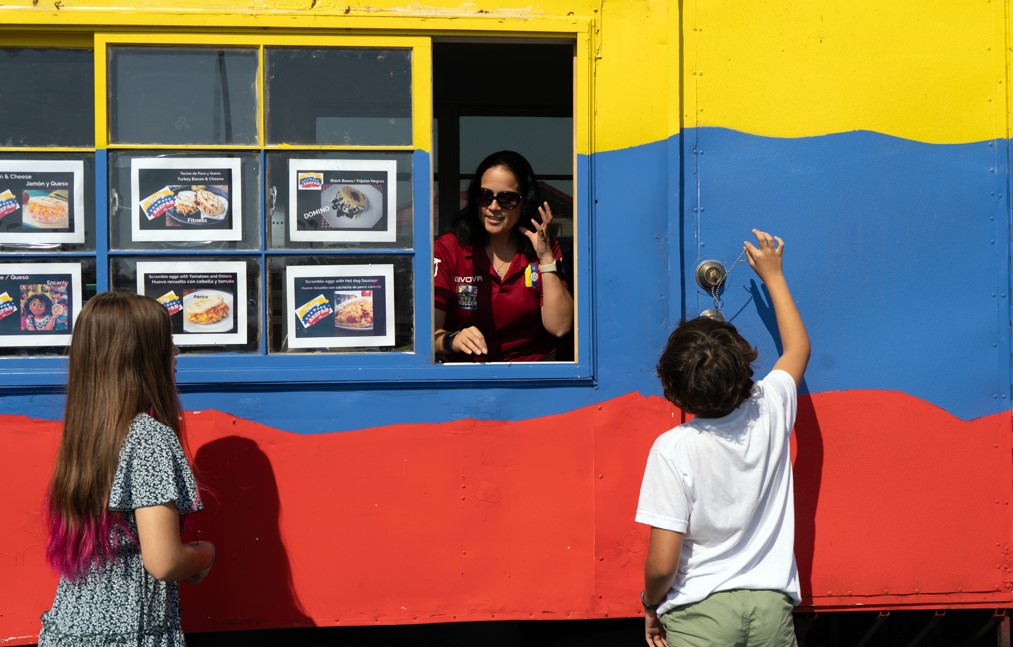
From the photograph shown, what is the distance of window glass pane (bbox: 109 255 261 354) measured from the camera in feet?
7.96

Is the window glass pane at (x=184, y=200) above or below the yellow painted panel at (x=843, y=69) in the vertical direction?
below

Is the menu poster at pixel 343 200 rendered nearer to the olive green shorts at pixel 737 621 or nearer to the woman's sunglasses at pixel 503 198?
the woman's sunglasses at pixel 503 198

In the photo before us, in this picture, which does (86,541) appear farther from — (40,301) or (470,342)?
(470,342)

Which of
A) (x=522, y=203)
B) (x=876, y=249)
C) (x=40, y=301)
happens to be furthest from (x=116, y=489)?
(x=876, y=249)

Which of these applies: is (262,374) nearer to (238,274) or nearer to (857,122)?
(238,274)

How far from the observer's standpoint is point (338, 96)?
2.47 m

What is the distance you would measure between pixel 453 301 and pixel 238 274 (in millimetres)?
752

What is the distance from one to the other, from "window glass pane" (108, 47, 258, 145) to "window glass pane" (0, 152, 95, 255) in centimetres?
17

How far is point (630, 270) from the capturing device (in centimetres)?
249

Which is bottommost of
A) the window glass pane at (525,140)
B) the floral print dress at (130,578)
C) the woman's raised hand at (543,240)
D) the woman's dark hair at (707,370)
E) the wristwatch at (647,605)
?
the wristwatch at (647,605)

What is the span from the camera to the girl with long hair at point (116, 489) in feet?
5.77

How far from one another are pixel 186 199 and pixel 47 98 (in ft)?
1.66

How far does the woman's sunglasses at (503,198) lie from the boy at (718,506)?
991mm

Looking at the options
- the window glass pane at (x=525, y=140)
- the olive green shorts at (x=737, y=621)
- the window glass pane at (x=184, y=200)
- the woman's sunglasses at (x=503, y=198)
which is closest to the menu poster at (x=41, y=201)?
the window glass pane at (x=184, y=200)
